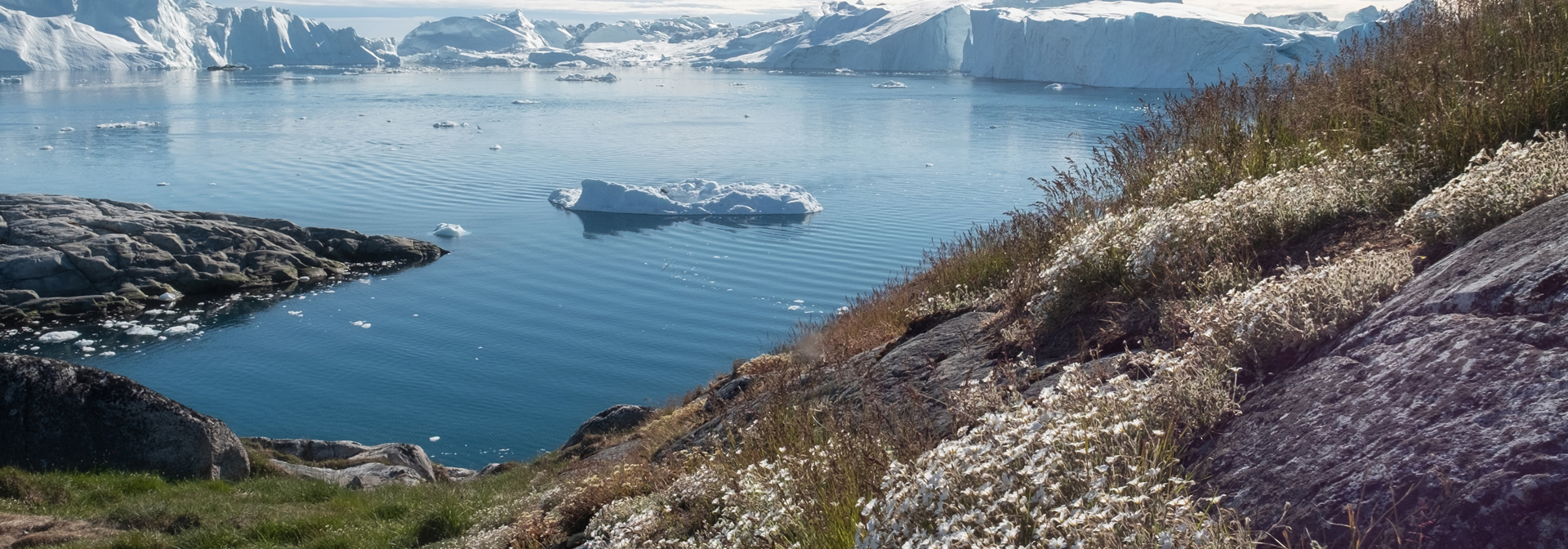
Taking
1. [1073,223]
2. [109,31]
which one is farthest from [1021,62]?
[109,31]

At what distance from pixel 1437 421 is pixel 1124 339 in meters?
2.25

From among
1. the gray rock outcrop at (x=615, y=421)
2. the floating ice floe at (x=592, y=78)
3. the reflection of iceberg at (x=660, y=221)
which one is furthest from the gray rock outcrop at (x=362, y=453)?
the floating ice floe at (x=592, y=78)

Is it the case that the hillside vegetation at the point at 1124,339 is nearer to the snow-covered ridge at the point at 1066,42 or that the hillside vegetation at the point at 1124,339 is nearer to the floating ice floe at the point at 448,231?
the floating ice floe at the point at 448,231

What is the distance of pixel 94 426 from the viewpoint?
1127 centimetres

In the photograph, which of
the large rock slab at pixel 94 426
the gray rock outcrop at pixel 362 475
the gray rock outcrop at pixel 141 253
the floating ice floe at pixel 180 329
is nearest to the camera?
the large rock slab at pixel 94 426

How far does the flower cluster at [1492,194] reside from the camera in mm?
3822

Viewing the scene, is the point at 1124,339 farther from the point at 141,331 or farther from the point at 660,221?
the point at 660,221

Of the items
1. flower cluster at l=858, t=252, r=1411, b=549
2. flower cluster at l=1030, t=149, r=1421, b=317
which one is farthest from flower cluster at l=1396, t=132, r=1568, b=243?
flower cluster at l=1030, t=149, r=1421, b=317

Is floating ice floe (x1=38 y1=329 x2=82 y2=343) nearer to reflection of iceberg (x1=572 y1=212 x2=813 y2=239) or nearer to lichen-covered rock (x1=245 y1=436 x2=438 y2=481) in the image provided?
lichen-covered rock (x1=245 y1=436 x2=438 y2=481)

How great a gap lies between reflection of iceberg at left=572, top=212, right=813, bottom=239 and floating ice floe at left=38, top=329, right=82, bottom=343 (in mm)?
16388

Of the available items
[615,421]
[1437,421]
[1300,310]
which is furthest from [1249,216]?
[615,421]

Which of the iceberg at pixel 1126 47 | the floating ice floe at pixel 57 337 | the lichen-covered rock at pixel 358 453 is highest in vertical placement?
the iceberg at pixel 1126 47

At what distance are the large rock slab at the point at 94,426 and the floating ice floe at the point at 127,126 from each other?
66.9 m

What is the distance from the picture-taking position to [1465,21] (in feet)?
20.2
